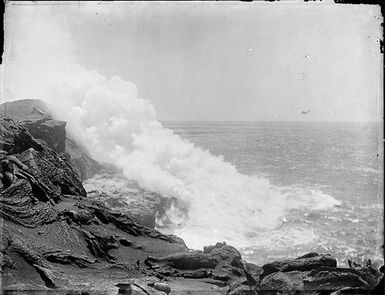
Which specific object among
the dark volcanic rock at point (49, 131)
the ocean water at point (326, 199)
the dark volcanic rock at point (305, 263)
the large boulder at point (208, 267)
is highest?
the dark volcanic rock at point (49, 131)

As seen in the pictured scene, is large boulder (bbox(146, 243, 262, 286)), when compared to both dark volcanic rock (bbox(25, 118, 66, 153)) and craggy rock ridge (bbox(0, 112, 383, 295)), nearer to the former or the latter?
craggy rock ridge (bbox(0, 112, 383, 295))

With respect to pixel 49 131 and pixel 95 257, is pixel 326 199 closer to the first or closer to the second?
pixel 49 131

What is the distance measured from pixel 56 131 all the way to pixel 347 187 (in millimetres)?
37716

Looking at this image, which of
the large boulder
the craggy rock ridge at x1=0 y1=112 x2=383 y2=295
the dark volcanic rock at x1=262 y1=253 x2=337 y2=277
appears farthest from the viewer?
the large boulder

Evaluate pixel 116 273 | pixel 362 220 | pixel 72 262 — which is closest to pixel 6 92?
pixel 72 262

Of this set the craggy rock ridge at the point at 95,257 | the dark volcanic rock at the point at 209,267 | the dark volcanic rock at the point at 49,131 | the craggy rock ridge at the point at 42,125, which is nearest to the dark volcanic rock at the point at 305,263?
the craggy rock ridge at the point at 95,257

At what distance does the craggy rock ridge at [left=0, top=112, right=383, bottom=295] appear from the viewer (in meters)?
8.74

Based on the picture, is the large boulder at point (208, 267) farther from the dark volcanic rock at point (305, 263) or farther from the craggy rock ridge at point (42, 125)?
the craggy rock ridge at point (42, 125)

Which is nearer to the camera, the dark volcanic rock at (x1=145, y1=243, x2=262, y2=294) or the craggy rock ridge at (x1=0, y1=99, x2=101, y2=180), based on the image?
the dark volcanic rock at (x1=145, y1=243, x2=262, y2=294)

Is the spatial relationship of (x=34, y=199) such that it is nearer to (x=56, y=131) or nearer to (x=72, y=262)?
(x=72, y=262)

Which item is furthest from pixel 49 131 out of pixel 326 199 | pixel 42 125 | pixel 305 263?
pixel 326 199

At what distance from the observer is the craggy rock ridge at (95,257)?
8.74 m

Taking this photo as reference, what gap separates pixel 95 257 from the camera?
11062mm

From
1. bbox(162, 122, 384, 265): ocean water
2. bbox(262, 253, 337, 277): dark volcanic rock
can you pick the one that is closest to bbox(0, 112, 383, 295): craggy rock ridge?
bbox(262, 253, 337, 277): dark volcanic rock
